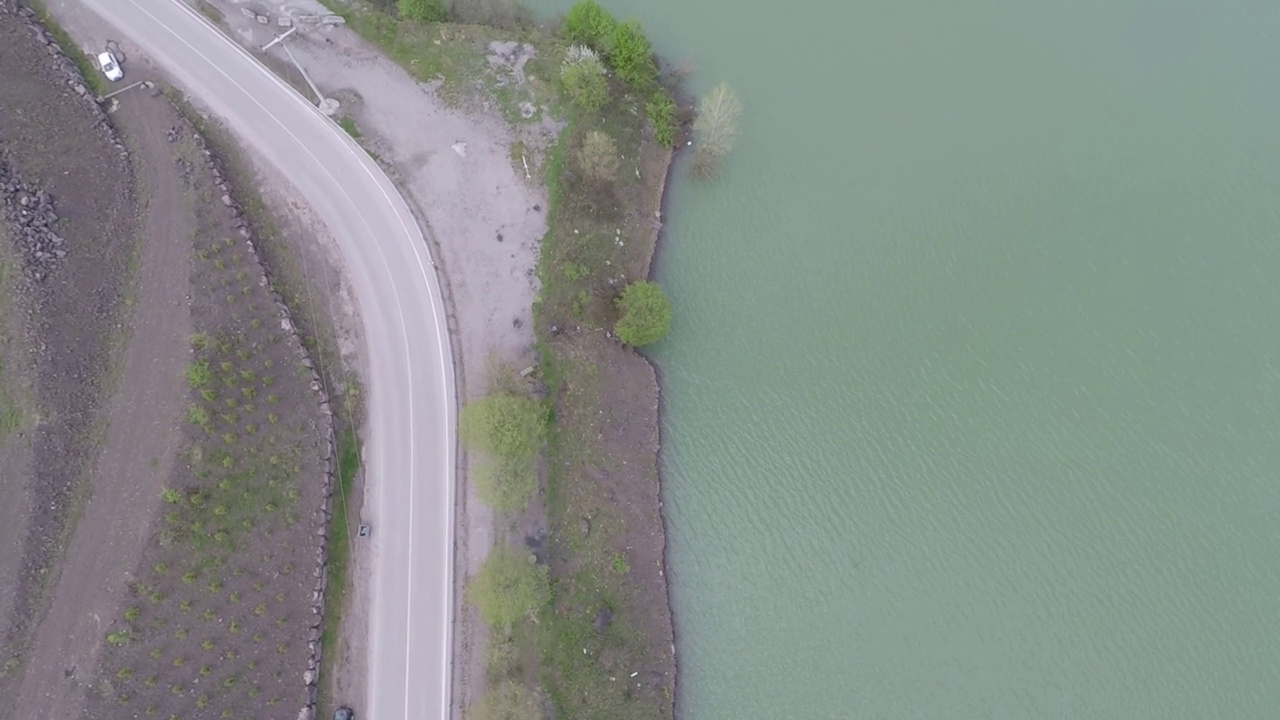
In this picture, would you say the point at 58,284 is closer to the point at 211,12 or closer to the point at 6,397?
the point at 6,397

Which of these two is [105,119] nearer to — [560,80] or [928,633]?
[560,80]

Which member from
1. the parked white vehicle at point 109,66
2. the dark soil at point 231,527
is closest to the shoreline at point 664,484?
the dark soil at point 231,527

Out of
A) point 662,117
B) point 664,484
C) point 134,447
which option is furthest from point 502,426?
point 662,117

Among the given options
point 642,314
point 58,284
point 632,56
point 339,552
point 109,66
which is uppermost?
point 632,56

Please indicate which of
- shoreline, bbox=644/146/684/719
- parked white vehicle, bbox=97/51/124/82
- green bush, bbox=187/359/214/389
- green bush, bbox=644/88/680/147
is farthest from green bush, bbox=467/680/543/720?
parked white vehicle, bbox=97/51/124/82

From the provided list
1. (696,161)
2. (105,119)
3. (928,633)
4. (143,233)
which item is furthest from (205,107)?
(928,633)

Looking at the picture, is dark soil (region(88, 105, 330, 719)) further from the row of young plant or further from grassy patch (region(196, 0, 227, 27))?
grassy patch (region(196, 0, 227, 27))
